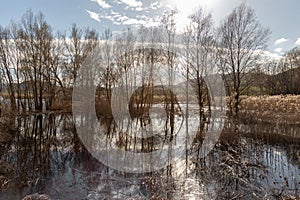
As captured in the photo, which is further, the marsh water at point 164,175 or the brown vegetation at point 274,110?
the brown vegetation at point 274,110

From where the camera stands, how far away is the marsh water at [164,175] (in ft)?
15.4

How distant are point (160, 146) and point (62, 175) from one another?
3848mm

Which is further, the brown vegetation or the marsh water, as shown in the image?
the brown vegetation

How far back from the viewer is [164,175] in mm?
5738

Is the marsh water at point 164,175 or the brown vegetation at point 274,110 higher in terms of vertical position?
the brown vegetation at point 274,110

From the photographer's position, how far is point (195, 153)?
771cm

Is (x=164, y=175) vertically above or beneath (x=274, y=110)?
beneath

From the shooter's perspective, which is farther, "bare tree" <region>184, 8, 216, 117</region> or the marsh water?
"bare tree" <region>184, 8, 216, 117</region>

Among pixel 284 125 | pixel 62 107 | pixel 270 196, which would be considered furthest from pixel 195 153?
pixel 62 107

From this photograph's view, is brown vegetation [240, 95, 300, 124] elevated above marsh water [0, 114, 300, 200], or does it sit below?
above

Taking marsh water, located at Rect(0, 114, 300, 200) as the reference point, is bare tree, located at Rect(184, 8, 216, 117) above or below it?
above

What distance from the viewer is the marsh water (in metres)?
4.71

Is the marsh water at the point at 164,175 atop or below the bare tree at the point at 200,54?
below

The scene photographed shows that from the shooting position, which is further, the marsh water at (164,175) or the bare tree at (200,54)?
the bare tree at (200,54)
